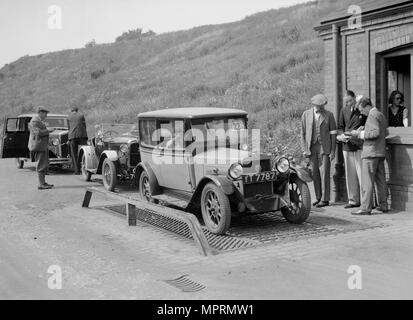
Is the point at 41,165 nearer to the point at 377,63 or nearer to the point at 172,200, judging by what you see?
the point at 172,200

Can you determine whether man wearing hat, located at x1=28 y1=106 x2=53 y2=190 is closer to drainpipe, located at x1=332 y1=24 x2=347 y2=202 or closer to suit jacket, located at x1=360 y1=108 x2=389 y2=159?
drainpipe, located at x1=332 y1=24 x2=347 y2=202

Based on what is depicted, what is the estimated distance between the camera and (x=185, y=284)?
5641 millimetres

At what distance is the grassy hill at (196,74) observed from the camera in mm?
20578

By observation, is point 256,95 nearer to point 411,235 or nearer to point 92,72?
point 411,235

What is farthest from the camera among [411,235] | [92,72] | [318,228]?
[92,72]

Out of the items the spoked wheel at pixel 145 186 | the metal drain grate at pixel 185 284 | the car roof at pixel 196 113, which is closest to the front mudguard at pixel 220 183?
the car roof at pixel 196 113

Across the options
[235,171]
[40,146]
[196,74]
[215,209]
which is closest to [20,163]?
[40,146]

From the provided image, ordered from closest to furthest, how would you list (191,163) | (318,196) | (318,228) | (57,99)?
(318,228)
(191,163)
(318,196)
(57,99)

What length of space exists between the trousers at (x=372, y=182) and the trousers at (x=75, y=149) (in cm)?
868

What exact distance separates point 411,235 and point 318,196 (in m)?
2.70

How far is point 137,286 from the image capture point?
221 inches

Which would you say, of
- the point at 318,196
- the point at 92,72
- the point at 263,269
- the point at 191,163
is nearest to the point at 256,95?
the point at 318,196

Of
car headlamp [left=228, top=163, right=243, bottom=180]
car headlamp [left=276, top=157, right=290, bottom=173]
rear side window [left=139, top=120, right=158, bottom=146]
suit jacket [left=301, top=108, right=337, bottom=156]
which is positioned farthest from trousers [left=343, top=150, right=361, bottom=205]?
rear side window [left=139, top=120, right=158, bottom=146]
